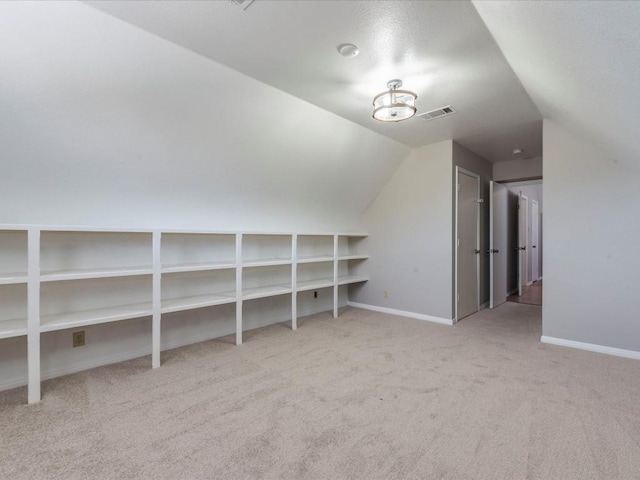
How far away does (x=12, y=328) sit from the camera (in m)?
2.14

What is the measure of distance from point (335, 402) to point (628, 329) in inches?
118

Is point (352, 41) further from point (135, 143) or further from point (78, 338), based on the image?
point (78, 338)

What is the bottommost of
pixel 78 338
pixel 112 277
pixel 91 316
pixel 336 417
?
pixel 336 417

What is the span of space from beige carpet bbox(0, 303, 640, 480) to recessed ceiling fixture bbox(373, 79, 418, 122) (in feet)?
7.31

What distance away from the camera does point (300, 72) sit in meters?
2.49

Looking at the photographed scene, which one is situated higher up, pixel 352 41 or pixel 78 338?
pixel 352 41

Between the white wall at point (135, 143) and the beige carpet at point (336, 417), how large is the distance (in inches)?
31.9

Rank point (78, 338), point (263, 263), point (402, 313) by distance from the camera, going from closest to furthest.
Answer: point (78, 338), point (263, 263), point (402, 313)

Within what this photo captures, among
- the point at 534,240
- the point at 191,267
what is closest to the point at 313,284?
the point at 191,267

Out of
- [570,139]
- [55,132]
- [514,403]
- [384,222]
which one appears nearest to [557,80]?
[570,139]

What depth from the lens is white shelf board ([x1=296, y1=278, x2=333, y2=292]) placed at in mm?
4035

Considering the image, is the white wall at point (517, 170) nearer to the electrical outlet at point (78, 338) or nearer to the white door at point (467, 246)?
the white door at point (467, 246)

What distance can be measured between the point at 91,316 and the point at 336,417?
6.78 feet

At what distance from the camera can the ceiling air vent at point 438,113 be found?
312 cm
